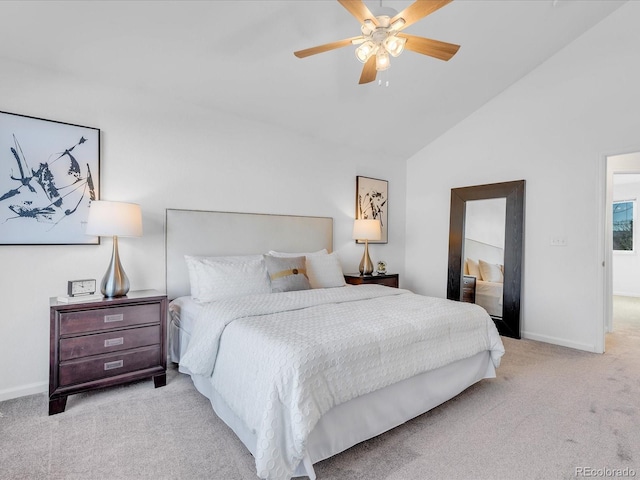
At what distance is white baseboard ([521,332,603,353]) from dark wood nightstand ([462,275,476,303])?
2.32 ft

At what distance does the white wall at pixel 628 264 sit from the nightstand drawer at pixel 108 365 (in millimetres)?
8581

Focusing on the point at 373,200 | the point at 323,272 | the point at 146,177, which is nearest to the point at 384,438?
the point at 323,272

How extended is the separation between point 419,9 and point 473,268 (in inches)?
136

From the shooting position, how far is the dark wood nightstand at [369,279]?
4.19 m

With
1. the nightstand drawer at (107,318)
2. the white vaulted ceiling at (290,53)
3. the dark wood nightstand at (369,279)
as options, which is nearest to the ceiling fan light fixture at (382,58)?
the white vaulted ceiling at (290,53)

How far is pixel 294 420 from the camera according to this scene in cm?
150

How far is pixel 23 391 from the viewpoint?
253 cm

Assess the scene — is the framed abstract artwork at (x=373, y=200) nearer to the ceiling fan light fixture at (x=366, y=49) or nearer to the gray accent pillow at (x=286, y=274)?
the gray accent pillow at (x=286, y=274)

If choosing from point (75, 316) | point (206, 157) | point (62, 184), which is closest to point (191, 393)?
point (75, 316)

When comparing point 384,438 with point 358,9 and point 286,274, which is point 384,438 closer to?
point 286,274

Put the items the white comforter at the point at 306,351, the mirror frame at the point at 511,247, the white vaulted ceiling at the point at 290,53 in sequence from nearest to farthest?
the white comforter at the point at 306,351 → the white vaulted ceiling at the point at 290,53 → the mirror frame at the point at 511,247

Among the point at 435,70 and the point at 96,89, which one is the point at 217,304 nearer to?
the point at 96,89

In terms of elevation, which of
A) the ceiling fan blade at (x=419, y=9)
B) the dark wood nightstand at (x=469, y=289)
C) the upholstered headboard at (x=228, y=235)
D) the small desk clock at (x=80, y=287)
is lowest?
the dark wood nightstand at (x=469, y=289)

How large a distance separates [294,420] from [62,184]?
8.46 ft
